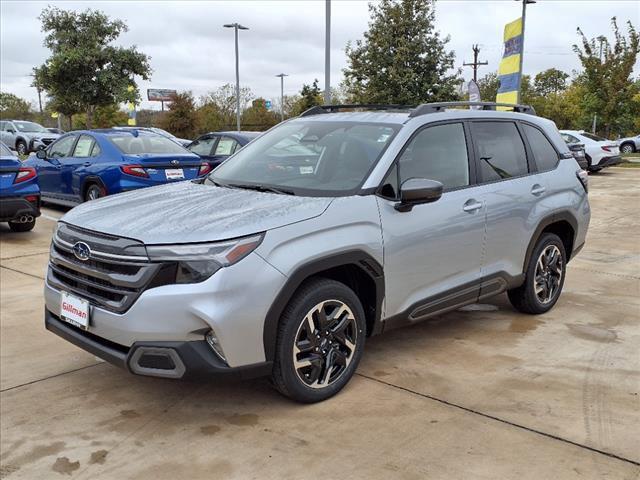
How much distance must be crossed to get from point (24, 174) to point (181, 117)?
3832 cm

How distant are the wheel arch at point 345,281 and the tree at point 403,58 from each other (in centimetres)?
2291

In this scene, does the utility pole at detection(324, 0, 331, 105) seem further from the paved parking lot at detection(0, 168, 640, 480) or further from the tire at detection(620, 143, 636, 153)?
the tire at detection(620, 143, 636, 153)

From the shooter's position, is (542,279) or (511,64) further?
(511,64)

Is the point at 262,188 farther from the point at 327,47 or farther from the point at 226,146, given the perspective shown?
the point at 327,47

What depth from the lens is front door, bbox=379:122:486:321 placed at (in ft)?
12.4

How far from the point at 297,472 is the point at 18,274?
503 centimetres

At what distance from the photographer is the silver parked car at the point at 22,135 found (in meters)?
27.4

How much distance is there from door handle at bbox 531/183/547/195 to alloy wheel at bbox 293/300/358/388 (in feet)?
7.07

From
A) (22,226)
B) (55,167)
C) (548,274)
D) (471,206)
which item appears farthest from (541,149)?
(55,167)

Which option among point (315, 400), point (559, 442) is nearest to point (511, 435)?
point (559, 442)

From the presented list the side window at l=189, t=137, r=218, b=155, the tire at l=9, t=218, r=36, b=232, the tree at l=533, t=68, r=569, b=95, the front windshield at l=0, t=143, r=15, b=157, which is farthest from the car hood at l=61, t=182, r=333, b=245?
the tree at l=533, t=68, r=569, b=95

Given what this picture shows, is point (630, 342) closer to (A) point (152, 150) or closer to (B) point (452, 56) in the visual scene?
(A) point (152, 150)

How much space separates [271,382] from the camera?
338 cm

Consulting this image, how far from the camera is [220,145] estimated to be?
1164 cm
